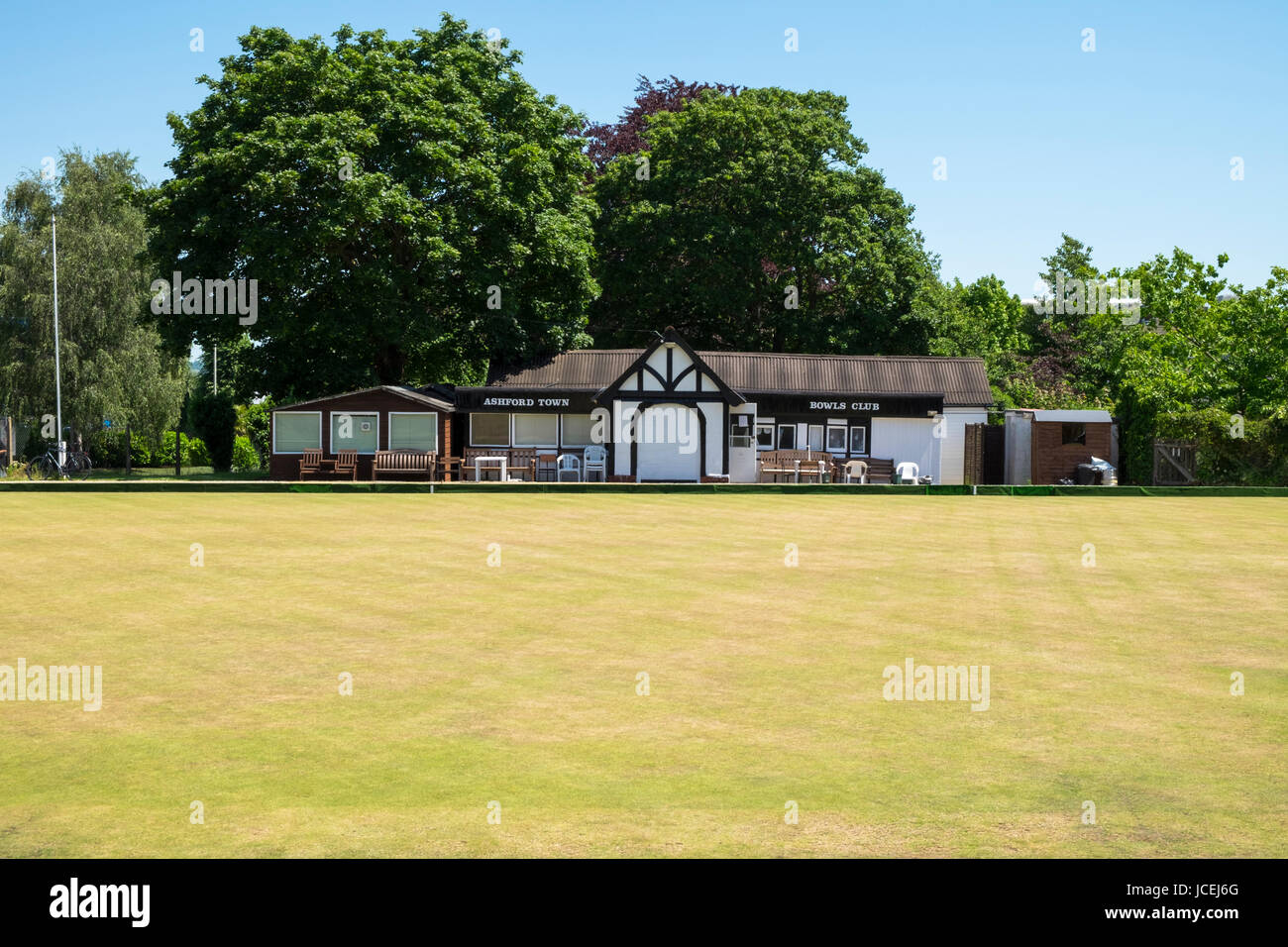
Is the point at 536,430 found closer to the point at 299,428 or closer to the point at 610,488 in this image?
the point at 299,428

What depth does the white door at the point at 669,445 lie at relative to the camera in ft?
153

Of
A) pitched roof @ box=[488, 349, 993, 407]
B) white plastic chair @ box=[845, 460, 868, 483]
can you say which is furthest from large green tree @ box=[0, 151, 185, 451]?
white plastic chair @ box=[845, 460, 868, 483]

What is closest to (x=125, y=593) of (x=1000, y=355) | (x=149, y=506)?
(x=149, y=506)

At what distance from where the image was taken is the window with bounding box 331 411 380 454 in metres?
46.6

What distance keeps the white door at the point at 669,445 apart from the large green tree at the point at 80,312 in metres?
23.6

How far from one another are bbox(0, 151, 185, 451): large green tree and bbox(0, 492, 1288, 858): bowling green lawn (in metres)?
40.4

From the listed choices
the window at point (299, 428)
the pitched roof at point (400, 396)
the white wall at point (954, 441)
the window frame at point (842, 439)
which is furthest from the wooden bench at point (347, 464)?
the white wall at point (954, 441)

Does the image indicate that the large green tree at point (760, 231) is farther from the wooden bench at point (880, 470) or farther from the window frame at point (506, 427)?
the window frame at point (506, 427)

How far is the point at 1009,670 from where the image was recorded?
32.8ft

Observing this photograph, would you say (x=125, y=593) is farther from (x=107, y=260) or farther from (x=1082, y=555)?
(x=107, y=260)

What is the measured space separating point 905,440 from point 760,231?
1152 centimetres

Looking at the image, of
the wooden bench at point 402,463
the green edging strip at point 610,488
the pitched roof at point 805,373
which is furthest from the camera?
the pitched roof at point 805,373

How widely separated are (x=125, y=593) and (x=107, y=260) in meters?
47.1

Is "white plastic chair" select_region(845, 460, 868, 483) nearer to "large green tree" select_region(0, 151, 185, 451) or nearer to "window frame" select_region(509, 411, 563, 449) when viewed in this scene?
"window frame" select_region(509, 411, 563, 449)
